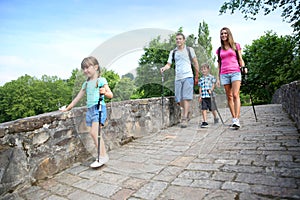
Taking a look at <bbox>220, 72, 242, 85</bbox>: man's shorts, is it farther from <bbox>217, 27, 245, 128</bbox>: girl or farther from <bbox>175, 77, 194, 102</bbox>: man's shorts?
<bbox>175, 77, 194, 102</bbox>: man's shorts

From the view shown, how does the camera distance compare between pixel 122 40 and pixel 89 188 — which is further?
→ pixel 122 40

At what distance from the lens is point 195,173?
192 cm

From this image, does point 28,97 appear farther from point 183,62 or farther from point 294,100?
point 294,100

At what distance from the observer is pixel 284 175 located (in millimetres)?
1645

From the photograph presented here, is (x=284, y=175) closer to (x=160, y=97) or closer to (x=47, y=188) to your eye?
(x=47, y=188)

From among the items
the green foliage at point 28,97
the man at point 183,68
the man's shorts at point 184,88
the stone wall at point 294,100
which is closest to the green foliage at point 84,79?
the man at point 183,68

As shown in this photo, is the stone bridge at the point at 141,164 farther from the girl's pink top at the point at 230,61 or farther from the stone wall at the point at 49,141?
the girl's pink top at the point at 230,61

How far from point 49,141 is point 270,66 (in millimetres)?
16470

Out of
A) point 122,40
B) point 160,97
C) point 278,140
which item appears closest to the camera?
point 122,40

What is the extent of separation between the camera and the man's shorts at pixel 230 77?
3.38 metres

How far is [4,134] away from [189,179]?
1.74 metres

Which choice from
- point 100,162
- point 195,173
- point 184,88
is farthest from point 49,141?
point 184,88

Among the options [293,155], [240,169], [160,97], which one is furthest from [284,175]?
[160,97]

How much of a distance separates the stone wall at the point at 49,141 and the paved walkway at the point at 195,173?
0.14 metres
